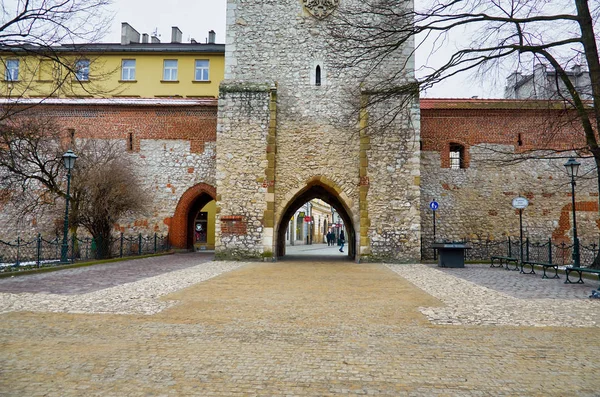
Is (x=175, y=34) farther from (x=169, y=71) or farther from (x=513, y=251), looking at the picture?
(x=513, y=251)

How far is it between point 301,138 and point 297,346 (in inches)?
506

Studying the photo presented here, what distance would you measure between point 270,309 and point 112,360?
2.88 metres

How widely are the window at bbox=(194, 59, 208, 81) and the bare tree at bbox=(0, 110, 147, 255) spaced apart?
10.8 meters

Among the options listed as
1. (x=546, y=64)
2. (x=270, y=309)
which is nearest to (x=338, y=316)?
(x=270, y=309)

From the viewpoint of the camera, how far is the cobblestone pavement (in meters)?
3.63

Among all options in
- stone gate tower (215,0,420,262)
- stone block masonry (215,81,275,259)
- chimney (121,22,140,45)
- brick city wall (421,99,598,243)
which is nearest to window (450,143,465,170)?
brick city wall (421,99,598,243)

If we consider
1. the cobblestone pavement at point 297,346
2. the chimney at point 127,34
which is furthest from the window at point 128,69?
the cobblestone pavement at point 297,346

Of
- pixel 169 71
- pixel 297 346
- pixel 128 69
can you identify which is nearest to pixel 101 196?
pixel 297 346

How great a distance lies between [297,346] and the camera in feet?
15.7

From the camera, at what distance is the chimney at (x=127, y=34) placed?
102ft

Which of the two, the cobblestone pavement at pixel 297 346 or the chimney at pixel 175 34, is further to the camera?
the chimney at pixel 175 34

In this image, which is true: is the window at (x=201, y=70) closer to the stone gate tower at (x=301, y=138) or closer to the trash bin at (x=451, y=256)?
the stone gate tower at (x=301, y=138)

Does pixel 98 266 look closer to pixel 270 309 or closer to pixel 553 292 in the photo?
pixel 270 309

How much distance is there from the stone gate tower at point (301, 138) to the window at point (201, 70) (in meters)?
12.2
